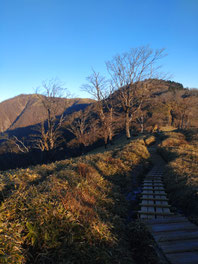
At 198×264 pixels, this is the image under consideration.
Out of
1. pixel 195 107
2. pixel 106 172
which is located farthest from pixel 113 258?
pixel 195 107

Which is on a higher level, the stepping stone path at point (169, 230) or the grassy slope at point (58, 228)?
the grassy slope at point (58, 228)

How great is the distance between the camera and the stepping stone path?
10.1 feet

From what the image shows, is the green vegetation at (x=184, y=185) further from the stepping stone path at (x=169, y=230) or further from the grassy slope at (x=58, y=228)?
the grassy slope at (x=58, y=228)

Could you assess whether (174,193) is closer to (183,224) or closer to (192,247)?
(183,224)

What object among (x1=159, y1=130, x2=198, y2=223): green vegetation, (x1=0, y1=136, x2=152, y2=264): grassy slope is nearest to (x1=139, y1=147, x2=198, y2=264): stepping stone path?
(x1=159, y1=130, x2=198, y2=223): green vegetation

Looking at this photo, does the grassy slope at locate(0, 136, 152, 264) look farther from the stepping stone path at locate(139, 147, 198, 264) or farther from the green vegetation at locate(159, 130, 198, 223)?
the green vegetation at locate(159, 130, 198, 223)

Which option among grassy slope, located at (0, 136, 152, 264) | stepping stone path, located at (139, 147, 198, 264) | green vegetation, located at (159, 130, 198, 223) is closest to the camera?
grassy slope, located at (0, 136, 152, 264)

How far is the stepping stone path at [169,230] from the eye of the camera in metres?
3.08

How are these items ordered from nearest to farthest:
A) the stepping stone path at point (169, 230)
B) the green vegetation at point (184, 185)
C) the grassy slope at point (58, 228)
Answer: the grassy slope at point (58, 228), the stepping stone path at point (169, 230), the green vegetation at point (184, 185)

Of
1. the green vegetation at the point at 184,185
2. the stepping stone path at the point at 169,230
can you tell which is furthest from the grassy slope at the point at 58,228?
the green vegetation at the point at 184,185

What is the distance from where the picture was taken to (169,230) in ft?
13.1

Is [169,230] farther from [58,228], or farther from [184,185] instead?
[184,185]

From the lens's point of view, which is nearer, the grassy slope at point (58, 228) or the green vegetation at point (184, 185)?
the grassy slope at point (58, 228)

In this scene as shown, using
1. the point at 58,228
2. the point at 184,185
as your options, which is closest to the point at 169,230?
the point at 58,228
